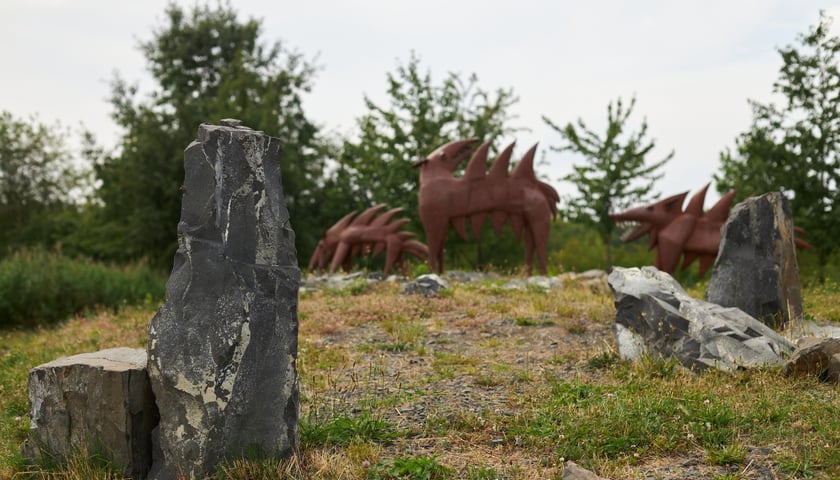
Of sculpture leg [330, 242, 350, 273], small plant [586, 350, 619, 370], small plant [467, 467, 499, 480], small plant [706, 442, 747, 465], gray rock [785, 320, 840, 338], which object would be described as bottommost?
small plant [467, 467, 499, 480]

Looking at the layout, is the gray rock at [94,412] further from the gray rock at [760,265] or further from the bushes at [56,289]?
the bushes at [56,289]

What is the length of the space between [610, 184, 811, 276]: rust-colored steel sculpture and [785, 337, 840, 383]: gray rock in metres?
7.14

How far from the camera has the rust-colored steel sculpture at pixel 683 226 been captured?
13.7m

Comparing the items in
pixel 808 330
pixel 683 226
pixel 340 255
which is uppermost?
pixel 683 226

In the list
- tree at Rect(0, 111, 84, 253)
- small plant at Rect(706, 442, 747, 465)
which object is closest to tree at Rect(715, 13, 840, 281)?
small plant at Rect(706, 442, 747, 465)

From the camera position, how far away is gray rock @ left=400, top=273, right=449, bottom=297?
11.3 m

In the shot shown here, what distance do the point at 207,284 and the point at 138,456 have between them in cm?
128

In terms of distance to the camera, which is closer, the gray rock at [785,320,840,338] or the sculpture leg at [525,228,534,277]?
the gray rock at [785,320,840,338]

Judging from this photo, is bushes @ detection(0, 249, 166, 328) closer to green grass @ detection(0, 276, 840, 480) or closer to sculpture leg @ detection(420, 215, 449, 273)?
sculpture leg @ detection(420, 215, 449, 273)

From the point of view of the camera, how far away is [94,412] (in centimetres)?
494

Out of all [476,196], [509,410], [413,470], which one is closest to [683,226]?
[476,196]

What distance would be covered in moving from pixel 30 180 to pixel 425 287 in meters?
26.3

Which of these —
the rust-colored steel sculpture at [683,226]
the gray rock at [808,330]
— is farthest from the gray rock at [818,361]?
the rust-colored steel sculpture at [683,226]

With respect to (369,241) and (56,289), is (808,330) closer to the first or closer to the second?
(369,241)
